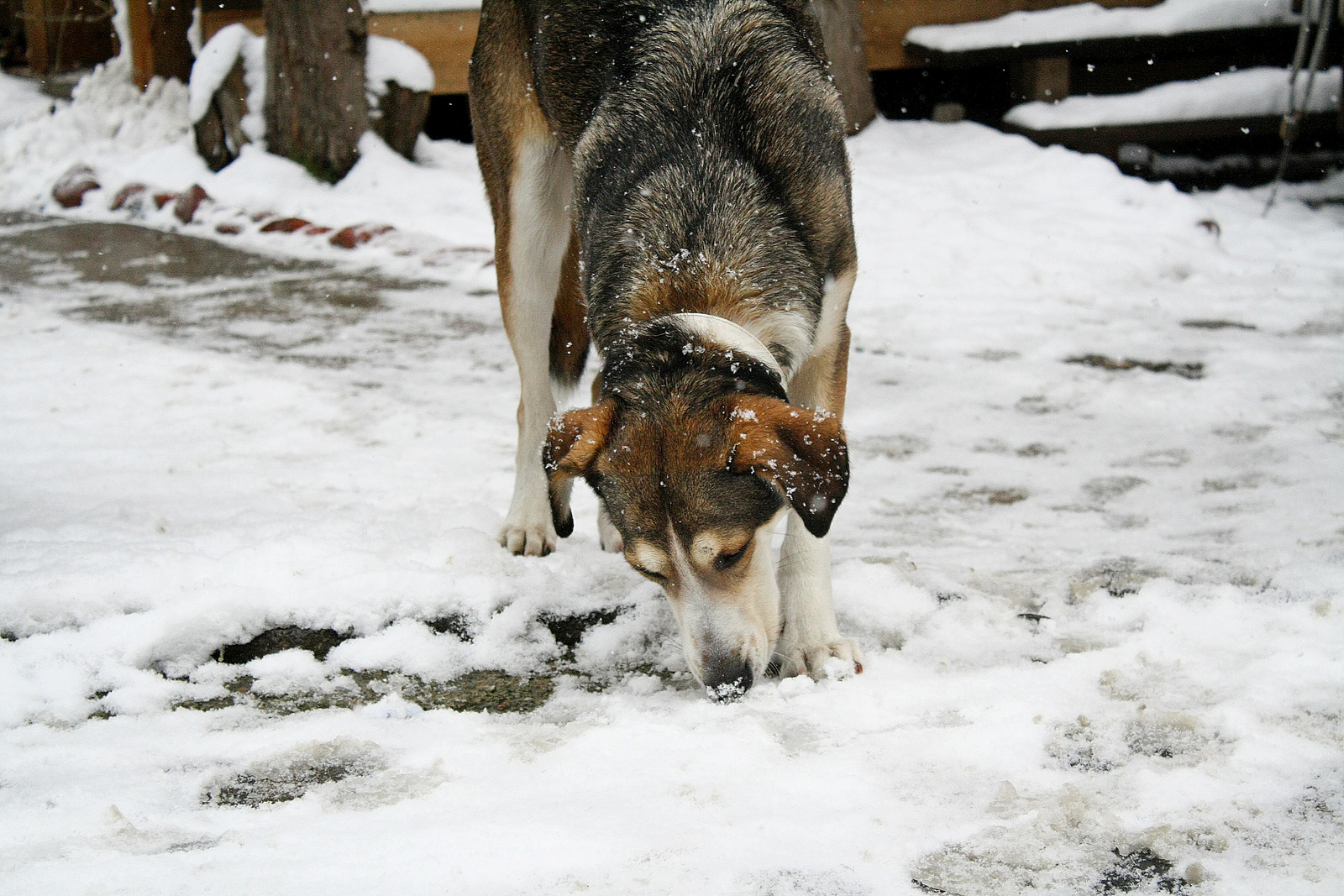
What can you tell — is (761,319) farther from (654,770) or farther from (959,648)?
(654,770)

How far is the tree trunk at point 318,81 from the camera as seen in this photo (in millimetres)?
9961

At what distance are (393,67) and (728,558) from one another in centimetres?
907

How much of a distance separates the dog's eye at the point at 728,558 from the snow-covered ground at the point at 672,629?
1.10ft

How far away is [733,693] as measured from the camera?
2.73m

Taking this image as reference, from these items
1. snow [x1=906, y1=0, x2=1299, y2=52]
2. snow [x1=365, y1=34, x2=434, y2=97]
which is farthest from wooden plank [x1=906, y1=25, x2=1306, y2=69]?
snow [x1=365, y1=34, x2=434, y2=97]

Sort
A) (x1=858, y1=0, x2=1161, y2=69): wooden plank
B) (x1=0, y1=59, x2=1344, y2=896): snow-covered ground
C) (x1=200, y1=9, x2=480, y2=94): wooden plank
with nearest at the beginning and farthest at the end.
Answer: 1. (x1=0, y1=59, x2=1344, y2=896): snow-covered ground
2. (x1=858, y1=0, x2=1161, y2=69): wooden plank
3. (x1=200, y1=9, x2=480, y2=94): wooden plank

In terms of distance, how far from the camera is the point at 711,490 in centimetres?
273

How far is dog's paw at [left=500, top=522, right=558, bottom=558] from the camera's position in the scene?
382cm

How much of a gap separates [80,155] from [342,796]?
40.9 feet

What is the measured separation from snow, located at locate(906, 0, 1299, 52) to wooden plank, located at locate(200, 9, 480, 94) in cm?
460

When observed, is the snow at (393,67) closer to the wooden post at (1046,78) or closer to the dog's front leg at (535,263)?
the wooden post at (1046,78)

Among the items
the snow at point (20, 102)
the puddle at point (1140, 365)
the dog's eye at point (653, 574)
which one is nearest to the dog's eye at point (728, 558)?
the dog's eye at point (653, 574)

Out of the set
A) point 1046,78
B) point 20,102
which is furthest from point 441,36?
point 20,102

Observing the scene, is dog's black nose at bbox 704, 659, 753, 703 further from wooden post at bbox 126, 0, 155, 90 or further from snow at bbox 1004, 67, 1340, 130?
wooden post at bbox 126, 0, 155, 90
